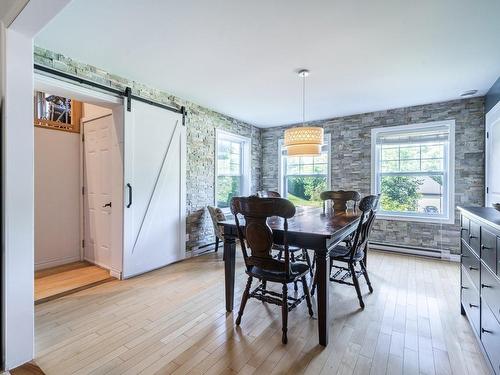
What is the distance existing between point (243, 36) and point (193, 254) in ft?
10.6

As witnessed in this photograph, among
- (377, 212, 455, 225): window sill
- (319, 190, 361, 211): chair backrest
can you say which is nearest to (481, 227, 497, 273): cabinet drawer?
(319, 190, 361, 211): chair backrest

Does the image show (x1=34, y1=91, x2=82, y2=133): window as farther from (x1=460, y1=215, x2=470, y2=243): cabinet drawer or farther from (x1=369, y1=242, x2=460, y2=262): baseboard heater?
(x1=369, y1=242, x2=460, y2=262): baseboard heater

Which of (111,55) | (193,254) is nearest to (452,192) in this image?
(193,254)

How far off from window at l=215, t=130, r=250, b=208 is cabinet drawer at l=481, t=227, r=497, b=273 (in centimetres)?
375

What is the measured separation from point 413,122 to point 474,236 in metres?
3.05

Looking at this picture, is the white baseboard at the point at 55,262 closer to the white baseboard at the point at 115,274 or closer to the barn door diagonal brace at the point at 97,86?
the white baseboard at the point at 115,274

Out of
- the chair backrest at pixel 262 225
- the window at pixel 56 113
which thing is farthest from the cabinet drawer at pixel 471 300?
the window at pixel 56 113

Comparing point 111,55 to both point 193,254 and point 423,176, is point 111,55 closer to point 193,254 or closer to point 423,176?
point 193,254

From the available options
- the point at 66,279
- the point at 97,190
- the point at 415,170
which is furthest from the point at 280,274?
the point at 415,170

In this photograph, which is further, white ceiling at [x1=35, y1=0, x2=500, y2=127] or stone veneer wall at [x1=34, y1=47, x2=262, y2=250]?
stone veneer wall at [x1=34, y1=47, x2=262, y2=250]

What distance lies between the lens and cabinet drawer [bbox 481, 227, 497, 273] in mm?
1510

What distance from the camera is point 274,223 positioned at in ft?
7.80

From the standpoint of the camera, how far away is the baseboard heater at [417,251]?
13.4 ft

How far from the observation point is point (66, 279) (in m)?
3.18
